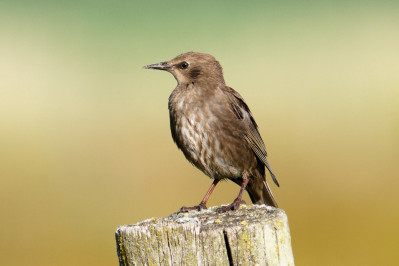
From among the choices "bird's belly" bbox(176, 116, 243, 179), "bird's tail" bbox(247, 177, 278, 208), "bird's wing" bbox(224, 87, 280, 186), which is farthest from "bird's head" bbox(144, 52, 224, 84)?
"bird's tail" bbox(247, 177, 278, 208)

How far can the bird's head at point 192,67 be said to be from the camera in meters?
5.44

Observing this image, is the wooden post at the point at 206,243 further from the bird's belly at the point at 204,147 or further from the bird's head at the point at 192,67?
the bird's head at the point at 192,67

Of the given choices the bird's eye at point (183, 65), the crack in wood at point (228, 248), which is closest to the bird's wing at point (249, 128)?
the bird's eye at point (183, 65)

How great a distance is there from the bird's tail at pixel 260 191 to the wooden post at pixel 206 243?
233 centimetres

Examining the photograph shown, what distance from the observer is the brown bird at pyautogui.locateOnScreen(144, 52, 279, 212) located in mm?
5133

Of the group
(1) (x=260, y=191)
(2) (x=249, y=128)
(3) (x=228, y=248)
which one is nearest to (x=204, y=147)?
(2) (x=249, y=128)

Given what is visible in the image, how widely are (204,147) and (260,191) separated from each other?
723mm

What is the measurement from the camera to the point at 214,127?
5125 mm

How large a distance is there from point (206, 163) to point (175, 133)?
1.20ft

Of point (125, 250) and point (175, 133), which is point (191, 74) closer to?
point (175, 133)

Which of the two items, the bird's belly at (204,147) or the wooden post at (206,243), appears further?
the bird's belly at (204,147)

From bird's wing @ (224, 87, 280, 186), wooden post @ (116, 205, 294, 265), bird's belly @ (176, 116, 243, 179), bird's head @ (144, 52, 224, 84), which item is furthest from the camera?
bird's head @ (144, 52, 224, 84)

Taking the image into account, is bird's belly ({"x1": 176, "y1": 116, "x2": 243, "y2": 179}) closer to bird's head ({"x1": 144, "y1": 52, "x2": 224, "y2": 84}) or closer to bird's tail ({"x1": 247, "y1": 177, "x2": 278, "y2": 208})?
bird's tail ({"x1": 247, "y1": 177, "x2": 278, "y2": 208})

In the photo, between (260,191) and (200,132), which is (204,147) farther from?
(260,191)
